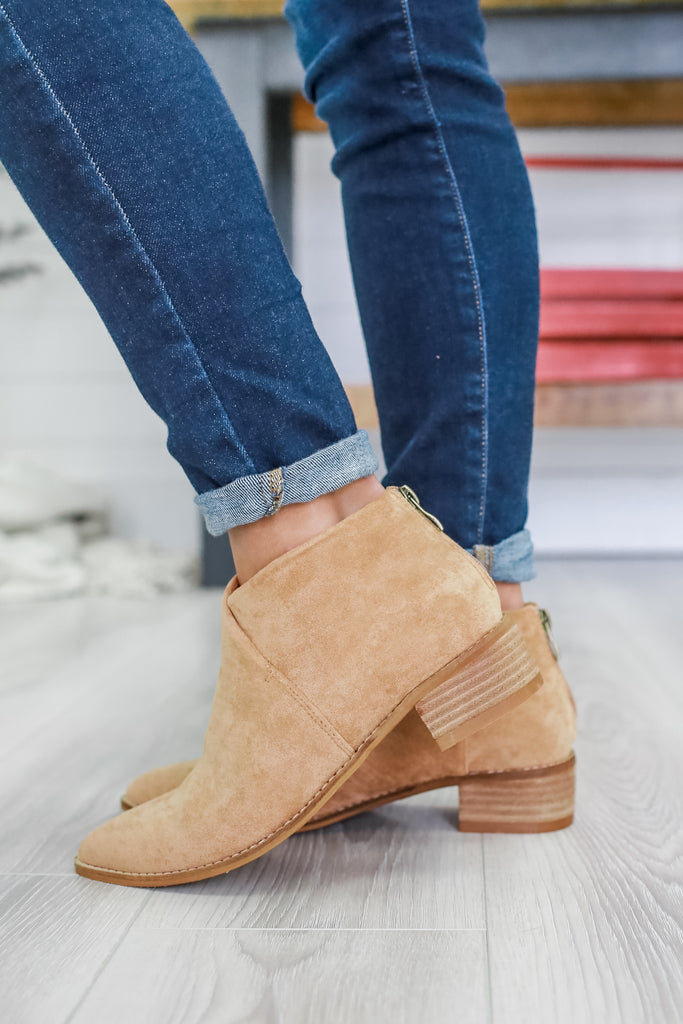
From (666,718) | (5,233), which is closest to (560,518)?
(666,718)

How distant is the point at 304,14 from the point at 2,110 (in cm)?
25

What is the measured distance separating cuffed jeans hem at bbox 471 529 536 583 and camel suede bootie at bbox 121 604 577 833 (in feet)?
0.08

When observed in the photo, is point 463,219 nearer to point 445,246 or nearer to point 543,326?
point 445,246

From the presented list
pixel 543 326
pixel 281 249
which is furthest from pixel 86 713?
pixel 543 326

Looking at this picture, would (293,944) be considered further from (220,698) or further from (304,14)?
(304,14)

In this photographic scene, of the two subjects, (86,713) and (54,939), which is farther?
(86,713)

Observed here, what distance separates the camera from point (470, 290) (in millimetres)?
525

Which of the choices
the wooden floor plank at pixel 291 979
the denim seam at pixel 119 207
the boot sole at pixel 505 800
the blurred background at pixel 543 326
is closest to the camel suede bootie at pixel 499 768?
the boot sole at pixel 505 800

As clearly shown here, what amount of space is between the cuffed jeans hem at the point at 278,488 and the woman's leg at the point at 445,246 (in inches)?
3.9

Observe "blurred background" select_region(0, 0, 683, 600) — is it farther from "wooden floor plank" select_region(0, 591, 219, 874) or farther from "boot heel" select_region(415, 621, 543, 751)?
"boot heel" select_region(415, 621, 543, 751)

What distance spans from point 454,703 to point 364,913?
12cm

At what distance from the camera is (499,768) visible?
1.75 feet

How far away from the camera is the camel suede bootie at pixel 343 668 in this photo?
0.45 m

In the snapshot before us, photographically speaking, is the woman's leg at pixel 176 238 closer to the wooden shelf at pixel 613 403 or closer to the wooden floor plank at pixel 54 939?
the wooden floor plank at pixel 54 939
